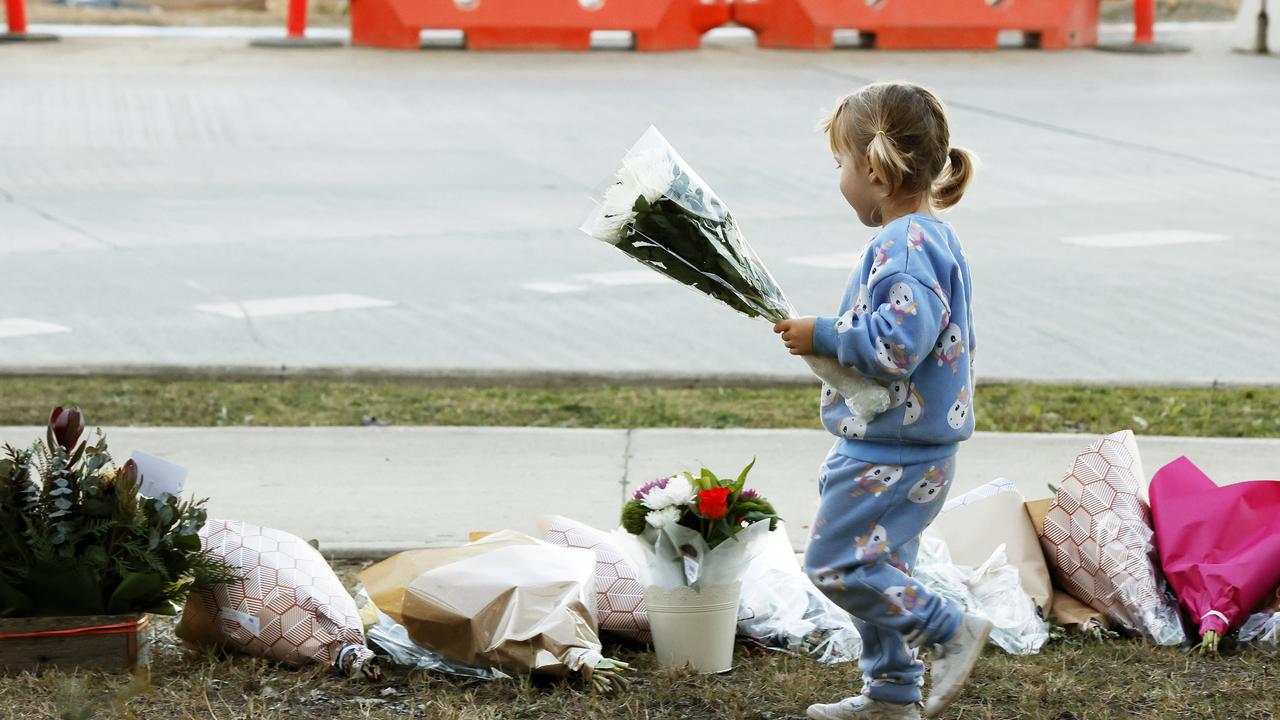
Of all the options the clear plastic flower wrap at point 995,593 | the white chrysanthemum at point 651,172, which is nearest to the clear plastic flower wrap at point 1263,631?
the clear plastic flower wrap at point 995,593

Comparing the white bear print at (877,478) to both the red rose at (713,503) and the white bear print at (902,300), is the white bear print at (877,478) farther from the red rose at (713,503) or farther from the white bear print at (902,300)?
the red rose at (713,503)

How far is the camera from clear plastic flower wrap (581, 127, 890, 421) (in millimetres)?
3480

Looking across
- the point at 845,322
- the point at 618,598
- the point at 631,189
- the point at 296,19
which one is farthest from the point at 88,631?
the point at 296,19

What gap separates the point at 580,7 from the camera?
19.4 m

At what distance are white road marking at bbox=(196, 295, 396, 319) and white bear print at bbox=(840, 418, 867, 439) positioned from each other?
17.9 ft

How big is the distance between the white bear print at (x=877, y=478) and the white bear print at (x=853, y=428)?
0.07 meters

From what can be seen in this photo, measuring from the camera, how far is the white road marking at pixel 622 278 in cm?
949

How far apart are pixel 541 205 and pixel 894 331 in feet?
27.7

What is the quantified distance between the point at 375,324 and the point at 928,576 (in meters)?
4.54

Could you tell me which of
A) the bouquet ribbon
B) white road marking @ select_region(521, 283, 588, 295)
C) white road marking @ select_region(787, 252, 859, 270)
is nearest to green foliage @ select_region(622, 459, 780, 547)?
the bouquet ribbon

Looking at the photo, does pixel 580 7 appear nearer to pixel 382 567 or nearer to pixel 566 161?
pixel 566 161

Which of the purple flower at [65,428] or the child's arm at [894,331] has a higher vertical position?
the child's arm at [894,331]

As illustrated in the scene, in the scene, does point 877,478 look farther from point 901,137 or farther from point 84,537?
point 84,537

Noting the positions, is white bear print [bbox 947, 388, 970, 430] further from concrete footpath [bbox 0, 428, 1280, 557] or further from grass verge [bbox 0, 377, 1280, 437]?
grass verge [bbox 0, 377, 1280, 437]
